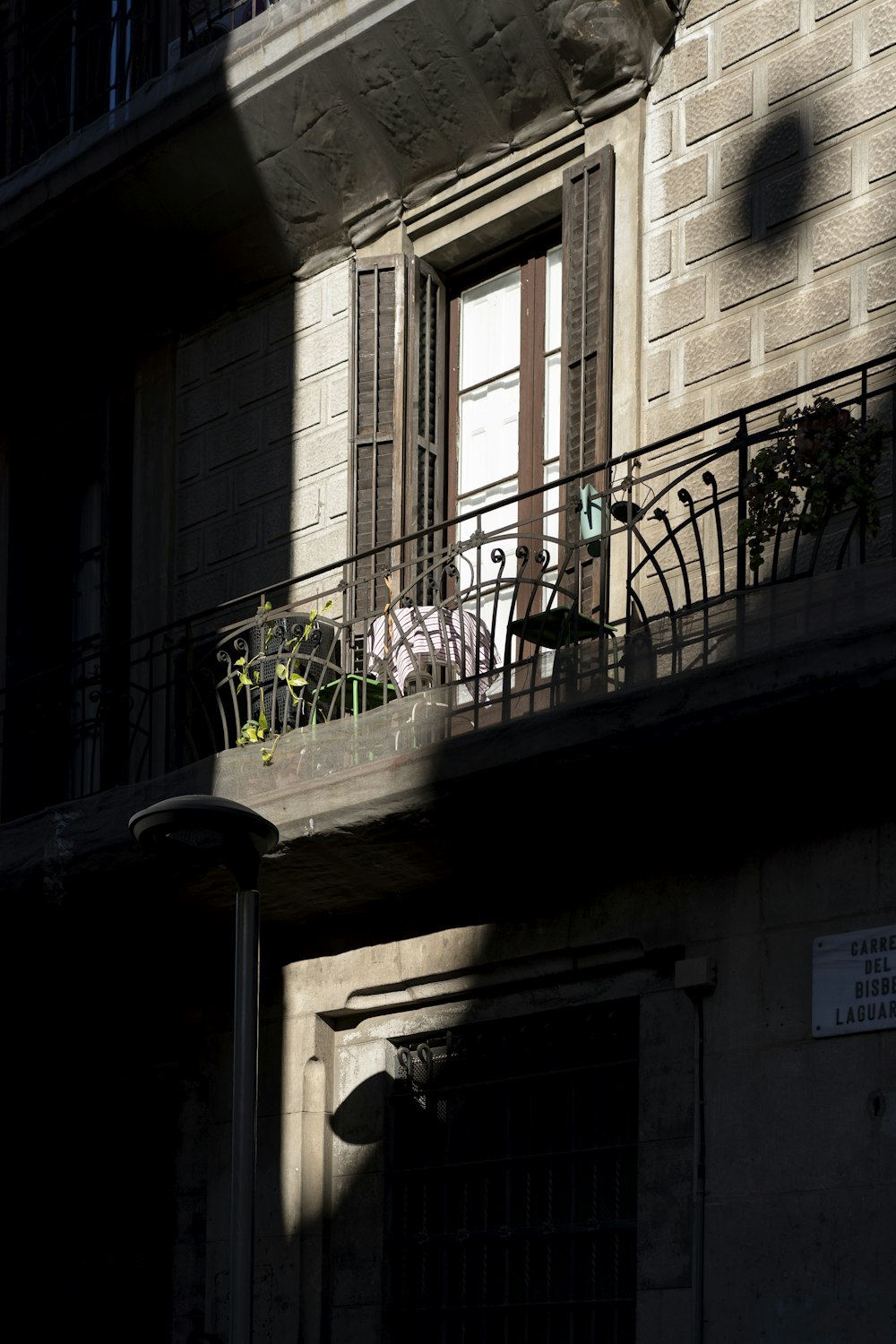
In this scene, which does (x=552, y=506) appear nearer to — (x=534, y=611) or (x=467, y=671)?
(x=534, y=611)

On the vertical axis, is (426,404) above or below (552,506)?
above

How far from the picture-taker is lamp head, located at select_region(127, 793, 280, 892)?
7914mm

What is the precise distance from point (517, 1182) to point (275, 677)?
7.71 feet

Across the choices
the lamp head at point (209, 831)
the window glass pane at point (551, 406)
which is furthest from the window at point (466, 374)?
the lamp head at point (209, 831)

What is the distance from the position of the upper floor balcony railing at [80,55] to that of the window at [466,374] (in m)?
1.95

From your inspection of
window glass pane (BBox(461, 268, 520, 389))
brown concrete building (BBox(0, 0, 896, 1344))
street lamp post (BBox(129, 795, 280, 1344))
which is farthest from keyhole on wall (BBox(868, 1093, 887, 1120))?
window glass pane (BBox(461, 268, 520, 389))

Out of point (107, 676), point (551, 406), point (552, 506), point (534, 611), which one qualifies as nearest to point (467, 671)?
point (534, 611)

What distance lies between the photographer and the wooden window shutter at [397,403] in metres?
11.5

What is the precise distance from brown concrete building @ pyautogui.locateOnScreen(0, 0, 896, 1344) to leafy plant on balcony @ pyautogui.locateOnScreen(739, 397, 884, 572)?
3cm

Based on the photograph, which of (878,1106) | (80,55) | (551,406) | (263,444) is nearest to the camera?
(878,1106)

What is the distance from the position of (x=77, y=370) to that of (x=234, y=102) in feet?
7.07

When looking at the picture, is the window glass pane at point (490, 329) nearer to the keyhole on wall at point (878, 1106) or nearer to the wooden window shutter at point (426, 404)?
the wooden window shutter at point (426, 404)

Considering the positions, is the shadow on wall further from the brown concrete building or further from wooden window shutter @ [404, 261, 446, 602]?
wooden window shutter @ [404, 261, 446, 602]

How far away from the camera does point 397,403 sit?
11.6m
